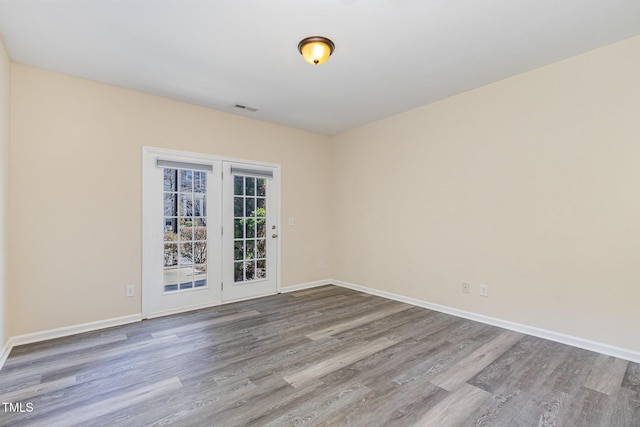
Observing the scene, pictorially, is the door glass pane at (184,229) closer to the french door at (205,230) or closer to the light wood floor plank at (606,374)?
the french door at (205,230)

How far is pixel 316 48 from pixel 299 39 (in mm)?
164

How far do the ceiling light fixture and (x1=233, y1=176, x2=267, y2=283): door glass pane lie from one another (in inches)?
89.6

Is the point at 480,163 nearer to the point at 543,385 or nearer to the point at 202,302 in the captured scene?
the point at 543,385

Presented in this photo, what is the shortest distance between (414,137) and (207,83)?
107 inches

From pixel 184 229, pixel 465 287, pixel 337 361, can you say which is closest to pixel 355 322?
pixel 337 361

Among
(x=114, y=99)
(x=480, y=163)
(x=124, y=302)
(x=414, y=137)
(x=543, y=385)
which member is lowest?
(x=543, y=385)

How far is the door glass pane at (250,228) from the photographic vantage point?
4.41 meters

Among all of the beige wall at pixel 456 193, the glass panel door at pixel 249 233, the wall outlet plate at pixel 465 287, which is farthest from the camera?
the glass panel door at pixel 249 233

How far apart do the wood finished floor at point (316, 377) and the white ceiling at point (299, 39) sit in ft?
8.86

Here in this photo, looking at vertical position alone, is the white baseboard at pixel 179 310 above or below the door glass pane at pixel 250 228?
below

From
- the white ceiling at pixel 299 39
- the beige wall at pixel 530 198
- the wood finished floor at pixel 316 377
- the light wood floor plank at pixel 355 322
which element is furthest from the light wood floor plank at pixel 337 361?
the white ceiling at pixel 299 39

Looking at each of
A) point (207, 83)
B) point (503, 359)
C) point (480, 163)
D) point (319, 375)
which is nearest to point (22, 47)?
point (207, 83)

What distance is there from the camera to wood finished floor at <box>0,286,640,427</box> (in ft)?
6.05

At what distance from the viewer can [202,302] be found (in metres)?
4.05
